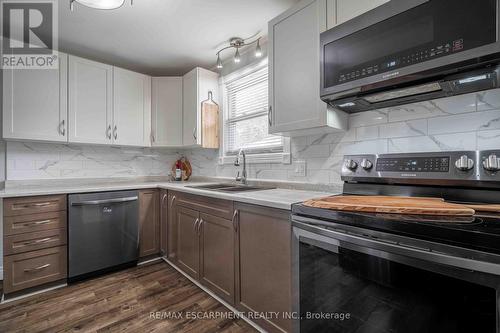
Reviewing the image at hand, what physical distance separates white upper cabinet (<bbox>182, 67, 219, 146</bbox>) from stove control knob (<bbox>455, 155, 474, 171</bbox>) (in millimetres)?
2339

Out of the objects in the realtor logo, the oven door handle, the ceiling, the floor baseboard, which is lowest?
the floor baseboard

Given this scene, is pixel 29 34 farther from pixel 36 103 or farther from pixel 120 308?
pixel 120 308

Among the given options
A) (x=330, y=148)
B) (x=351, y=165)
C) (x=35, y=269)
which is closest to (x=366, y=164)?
(x=351, y=165)

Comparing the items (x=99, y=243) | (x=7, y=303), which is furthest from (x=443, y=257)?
(x=7, y=303)

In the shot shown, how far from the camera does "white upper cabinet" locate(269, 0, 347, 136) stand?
1.54 meters

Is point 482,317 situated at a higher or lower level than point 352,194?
lower

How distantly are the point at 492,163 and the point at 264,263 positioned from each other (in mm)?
1234

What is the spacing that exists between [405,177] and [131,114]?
288 centimetres

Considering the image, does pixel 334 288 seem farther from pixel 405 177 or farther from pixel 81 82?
pixel 81 82

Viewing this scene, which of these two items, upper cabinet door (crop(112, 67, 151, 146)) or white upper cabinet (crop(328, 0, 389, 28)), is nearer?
white upper cabinet (crop(328, 0, 389, 28))

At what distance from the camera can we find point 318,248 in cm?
112

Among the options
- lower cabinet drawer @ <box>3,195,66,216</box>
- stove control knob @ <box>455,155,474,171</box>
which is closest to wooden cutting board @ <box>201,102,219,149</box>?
lower cabinet drawer @ <box>3,195,66,216</box>

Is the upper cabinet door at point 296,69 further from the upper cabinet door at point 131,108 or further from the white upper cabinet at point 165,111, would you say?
the upper cabinet door at point 131,108

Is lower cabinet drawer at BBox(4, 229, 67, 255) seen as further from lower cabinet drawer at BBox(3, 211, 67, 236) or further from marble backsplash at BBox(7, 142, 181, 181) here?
marble backsplash at BBox(7, 142, 181, 181)
